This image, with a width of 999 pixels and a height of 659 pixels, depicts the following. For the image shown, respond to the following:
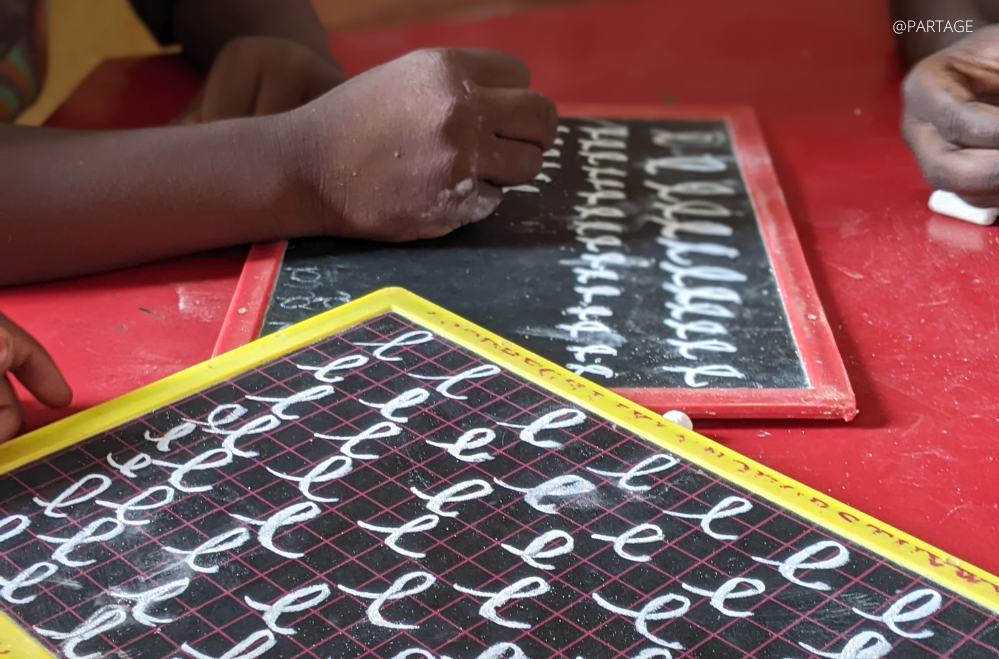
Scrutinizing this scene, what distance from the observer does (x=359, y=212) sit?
27.4 inches

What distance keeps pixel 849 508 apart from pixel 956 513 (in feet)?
0.22

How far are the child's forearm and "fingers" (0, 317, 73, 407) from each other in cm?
16

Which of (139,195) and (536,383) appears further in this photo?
(139,195)

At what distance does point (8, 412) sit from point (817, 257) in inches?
20.6

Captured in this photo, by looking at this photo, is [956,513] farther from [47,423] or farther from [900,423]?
[47,423]

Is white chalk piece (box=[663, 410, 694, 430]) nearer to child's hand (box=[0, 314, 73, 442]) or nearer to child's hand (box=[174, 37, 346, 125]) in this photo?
child's hand (box=[0, 314, 73, 442])

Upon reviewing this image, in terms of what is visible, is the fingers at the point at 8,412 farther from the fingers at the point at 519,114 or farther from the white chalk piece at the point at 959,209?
the white chalk piece at the point at 959,209

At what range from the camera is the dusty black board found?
586 mm

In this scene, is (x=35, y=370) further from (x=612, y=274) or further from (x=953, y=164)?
(x=953, y=164)

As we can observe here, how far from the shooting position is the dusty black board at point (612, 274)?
23.1 inches

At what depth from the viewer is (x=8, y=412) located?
49 centimetres

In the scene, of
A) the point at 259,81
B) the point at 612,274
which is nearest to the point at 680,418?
the point at 612,274

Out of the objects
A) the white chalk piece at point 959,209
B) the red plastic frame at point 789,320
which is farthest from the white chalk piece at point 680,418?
the white chalk piece at point 959,209

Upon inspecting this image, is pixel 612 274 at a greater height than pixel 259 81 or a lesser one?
lesser
